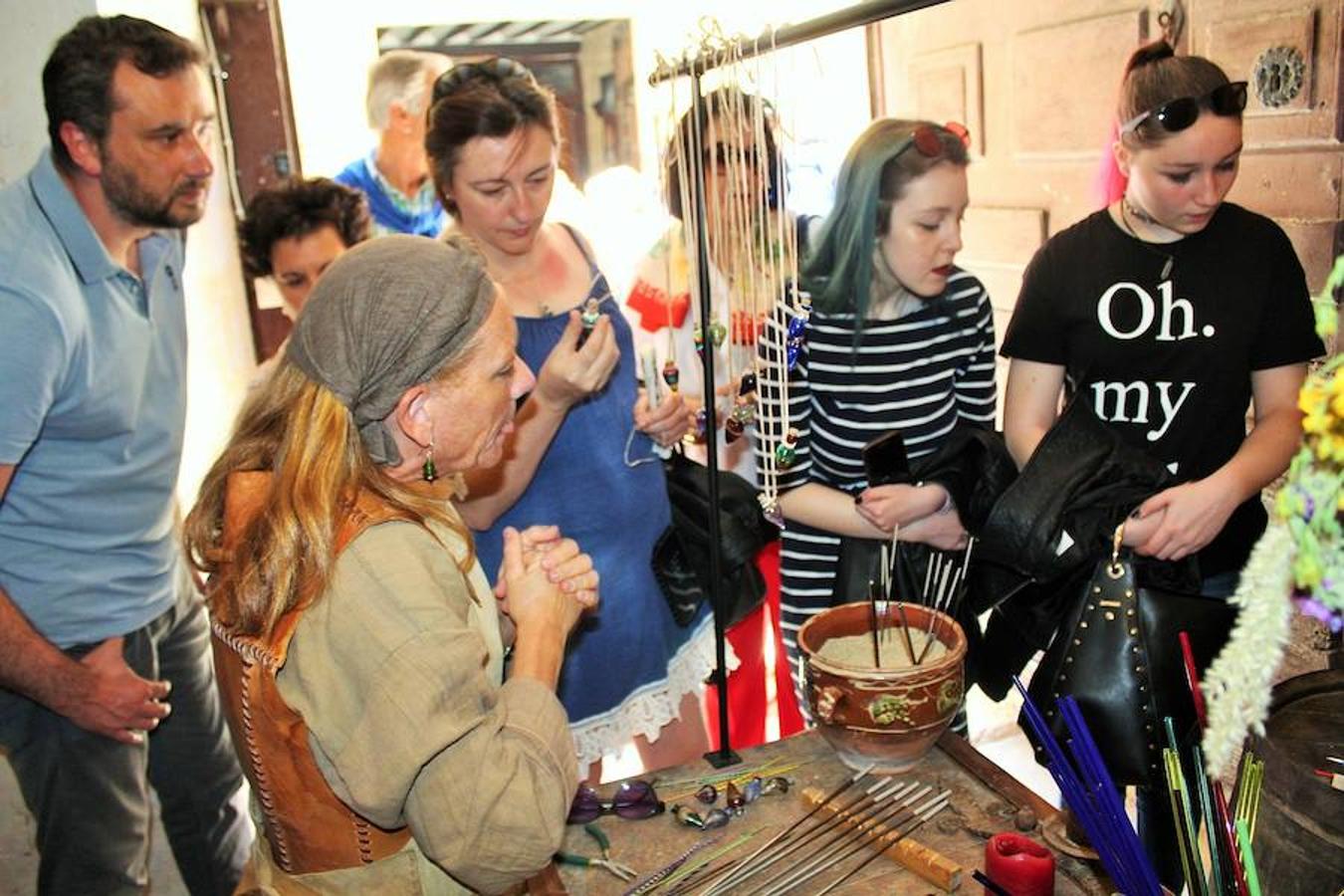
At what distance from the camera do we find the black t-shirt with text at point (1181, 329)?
5.60ft

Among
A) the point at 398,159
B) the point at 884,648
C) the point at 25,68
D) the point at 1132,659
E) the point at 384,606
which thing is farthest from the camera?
the point at 398,159

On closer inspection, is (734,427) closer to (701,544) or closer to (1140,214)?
(701,544)

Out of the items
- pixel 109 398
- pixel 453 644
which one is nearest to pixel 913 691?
pixel 453 644

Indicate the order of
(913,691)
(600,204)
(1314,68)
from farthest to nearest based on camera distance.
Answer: (600,204) < (1314,68) < (913,691)

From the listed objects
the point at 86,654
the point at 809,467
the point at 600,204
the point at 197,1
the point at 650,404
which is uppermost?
the point at 197,1

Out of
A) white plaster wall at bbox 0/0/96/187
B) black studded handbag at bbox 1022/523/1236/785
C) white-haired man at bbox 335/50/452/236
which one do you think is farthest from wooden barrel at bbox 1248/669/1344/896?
white plaster wall at bbox 0/0/96/187

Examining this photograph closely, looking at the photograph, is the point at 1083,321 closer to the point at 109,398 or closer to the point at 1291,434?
the point at 1291,434

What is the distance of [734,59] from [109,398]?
1057 mm

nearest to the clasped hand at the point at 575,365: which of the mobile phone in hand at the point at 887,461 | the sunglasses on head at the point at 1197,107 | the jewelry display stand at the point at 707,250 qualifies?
the jewelry display stand at the point at 707,250

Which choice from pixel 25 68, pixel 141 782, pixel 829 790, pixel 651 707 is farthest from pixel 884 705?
pixel 25 68

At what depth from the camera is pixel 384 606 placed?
98cm

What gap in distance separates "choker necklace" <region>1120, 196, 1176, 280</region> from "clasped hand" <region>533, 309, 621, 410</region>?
85cm

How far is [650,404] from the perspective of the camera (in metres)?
1.81

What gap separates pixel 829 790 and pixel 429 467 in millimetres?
633
